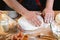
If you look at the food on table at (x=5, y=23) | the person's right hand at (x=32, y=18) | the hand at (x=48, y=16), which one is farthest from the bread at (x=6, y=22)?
the hand at (x=48, y=16)

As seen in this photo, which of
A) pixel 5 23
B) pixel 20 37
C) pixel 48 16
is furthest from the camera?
pixel 48 16

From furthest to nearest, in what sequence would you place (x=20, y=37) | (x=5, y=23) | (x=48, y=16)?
(x=48, y=16)
(x=5, y=23)
(x=20, y=37)

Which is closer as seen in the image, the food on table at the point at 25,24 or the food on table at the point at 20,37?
the food on table at the point at 20,37

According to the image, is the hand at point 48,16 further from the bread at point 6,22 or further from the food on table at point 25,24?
the bread at point 6,22

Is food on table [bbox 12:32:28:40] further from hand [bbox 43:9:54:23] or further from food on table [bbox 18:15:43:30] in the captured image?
hand [bbox 43:9:54:23]

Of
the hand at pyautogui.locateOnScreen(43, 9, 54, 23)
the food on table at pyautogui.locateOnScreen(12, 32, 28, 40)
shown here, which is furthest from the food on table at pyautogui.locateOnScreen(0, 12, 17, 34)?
the hand at pyautogui.locateOnScreen(43, 9, 54, 23)

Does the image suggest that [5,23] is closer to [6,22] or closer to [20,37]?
[6,22]

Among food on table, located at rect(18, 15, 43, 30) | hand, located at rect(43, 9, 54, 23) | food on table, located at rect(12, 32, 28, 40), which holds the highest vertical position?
hand, located at rect(43, 9, 54, 23)

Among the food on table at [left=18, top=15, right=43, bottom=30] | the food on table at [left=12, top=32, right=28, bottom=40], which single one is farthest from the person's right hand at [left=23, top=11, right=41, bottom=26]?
the food on table at [left=12, top=32, right=28, bottom=40]

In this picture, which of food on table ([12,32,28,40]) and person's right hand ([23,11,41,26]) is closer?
food on table ([12,32,28,40])

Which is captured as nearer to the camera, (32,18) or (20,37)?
(20,37)

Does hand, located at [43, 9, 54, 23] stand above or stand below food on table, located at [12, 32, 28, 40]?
above

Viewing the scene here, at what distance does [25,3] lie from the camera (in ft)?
5.26

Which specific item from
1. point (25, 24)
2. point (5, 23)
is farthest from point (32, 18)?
point (5, 23)
